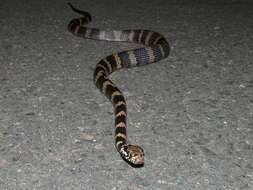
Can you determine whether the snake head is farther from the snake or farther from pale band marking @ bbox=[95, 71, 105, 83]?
pale band marking @ bbox=[95, 71, 105, 83]

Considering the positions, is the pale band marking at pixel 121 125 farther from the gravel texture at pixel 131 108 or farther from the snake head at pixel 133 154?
the snake head at pixel 133 154

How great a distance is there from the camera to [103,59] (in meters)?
6.58

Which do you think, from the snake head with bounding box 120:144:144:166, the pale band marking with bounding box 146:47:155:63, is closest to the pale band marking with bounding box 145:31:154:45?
the pale band marking with bounding box 146:47:155:63

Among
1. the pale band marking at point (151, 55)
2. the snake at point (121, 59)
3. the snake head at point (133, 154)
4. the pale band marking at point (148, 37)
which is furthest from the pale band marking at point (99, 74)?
the snake head at point (133, 154)

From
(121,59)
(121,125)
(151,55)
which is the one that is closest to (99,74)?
(121,59)

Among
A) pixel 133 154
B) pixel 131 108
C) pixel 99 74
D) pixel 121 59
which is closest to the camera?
pixel 133 154

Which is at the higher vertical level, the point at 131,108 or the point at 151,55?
the point at 151,55

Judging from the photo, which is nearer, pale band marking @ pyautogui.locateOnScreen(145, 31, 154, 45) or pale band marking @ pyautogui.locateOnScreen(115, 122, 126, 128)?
pale band marking @ pyautogui.locateOnScreen(115, 122, 126, 128)

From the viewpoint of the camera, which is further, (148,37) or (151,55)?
(148,37)

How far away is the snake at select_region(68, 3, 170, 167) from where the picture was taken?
4.54 m

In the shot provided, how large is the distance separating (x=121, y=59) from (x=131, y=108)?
128 centimetres

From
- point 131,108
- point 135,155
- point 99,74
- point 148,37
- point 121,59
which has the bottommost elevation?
point 135,155

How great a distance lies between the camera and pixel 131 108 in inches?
218

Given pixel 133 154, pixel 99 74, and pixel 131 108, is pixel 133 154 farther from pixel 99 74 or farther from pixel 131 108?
pixel 99 74
